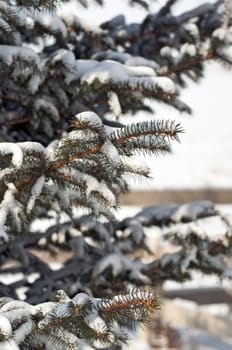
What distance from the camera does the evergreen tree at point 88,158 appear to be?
1632 mm

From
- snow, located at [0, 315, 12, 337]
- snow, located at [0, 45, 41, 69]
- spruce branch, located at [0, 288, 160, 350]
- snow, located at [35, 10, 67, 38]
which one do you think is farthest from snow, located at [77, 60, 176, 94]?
snow, located at [0, 315, 12, 337]

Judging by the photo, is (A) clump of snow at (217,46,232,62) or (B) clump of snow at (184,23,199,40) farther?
(B) clump of snow at (184,23,199,40)

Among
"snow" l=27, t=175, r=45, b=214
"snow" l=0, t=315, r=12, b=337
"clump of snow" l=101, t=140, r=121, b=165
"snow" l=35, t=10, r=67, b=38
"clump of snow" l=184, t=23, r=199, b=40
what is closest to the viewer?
"snow" l=0, t=315, r=12, b=337

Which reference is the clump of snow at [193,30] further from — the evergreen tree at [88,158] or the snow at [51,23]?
the snow at [51,23]

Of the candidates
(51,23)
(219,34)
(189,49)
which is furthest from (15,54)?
(219,34)

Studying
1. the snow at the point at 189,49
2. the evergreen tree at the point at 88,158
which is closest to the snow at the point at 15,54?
the evergreen tree at the point at 88,158

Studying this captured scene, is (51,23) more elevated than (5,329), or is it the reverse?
(51,23)

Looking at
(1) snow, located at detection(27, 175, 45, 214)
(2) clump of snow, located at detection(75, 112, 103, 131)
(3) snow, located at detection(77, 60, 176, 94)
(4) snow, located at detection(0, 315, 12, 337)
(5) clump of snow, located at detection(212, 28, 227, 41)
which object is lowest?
(4) snow, located at detection(0, 315, 12, 337)

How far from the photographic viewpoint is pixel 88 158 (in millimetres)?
1728

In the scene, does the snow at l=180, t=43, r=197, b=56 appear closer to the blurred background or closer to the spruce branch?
the blurred background

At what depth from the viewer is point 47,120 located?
8.20 feet

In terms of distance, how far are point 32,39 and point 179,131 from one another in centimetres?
154

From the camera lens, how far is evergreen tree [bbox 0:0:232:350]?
163cm

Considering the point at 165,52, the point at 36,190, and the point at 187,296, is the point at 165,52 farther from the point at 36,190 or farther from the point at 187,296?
the point at 187,296
